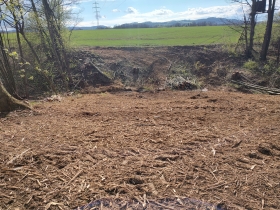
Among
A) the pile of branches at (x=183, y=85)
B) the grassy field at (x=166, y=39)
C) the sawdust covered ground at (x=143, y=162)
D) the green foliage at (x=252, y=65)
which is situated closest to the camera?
the sawdust covered ground at (x=143, y=162)

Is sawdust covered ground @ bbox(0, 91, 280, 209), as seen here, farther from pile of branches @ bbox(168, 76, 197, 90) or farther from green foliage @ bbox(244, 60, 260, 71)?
green foliage @ bbox(244, 60, 260, 71)

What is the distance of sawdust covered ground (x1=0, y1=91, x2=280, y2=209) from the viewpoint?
246 cm

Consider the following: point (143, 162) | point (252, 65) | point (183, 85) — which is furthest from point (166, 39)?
point (143, 162)

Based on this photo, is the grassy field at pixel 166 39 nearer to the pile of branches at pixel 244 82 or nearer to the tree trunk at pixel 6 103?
the pile of branches at pixel 244 82

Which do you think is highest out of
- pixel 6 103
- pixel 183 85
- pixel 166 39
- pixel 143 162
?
pixel 166 39

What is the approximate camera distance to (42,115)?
5.26 meters

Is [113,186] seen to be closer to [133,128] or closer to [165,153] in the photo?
[165,153]

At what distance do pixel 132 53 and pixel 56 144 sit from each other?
54.0 feet

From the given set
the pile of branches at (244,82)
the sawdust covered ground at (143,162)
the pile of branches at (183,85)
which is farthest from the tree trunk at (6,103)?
the pile of branches at (244,82)

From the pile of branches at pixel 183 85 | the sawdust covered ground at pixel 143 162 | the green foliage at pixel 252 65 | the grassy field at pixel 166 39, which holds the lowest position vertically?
the pile of branches at pixel 183 85

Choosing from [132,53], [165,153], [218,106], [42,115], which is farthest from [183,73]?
[165,153]

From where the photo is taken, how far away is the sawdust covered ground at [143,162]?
2.46m

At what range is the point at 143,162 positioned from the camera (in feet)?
10.1

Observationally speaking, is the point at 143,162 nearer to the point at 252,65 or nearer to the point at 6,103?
the point at 6,103
